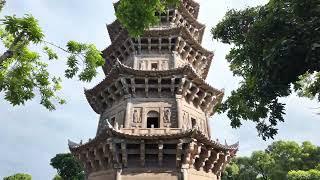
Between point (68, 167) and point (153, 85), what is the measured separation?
28.3 metres

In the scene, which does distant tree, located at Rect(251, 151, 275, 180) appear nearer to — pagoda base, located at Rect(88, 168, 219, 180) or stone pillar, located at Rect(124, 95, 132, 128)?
pagoda base, located at Rect(88, 168, 219, 180)

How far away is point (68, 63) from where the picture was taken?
38.6 ft

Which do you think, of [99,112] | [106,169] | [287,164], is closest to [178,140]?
[106,169]

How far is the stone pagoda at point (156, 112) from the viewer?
16.2m

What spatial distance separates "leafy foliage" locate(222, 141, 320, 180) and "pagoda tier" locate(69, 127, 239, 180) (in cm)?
2360

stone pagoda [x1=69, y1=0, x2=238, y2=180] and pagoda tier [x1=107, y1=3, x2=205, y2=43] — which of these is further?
pagoda tier [x1=107, y1=3, x2=205, y2=43]

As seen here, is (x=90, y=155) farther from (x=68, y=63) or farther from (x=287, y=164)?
(x=287, y=164)

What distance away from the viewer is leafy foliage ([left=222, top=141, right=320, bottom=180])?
129 ft

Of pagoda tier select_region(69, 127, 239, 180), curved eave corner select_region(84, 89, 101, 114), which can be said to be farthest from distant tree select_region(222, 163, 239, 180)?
pagoda tier select_region(69, 127, 239, 180)

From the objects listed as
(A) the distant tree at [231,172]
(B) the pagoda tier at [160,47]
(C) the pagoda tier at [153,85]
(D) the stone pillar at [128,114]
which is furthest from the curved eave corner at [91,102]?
(A) the distant tree at [231,172]

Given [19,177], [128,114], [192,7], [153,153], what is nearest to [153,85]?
[128,114]

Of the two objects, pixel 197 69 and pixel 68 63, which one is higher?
pixel 197 69

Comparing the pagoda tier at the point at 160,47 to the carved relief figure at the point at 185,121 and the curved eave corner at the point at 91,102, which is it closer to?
the curved eave corner at the point at 91,102

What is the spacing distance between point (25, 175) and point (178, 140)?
1878 inches
